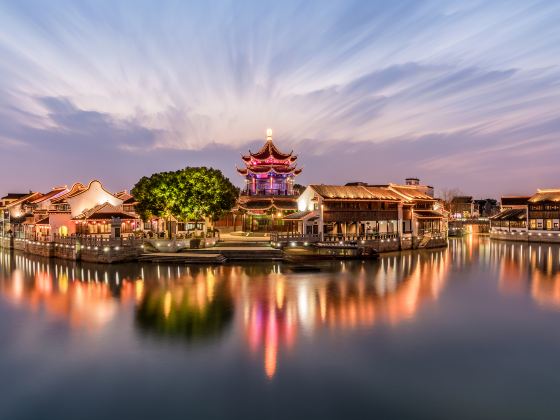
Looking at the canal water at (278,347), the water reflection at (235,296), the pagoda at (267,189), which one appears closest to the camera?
the canal water at (278,347)

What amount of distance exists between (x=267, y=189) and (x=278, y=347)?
42.0m

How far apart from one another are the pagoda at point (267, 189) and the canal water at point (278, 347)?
21505 mm

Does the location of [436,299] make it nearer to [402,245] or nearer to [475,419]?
[475,419]

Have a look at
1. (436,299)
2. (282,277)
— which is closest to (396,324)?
(436,299)

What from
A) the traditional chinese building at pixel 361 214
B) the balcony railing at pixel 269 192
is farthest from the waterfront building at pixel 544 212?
the balcony railing at pixel 269 192

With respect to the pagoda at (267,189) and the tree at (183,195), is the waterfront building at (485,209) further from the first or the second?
the tree at (183,195)

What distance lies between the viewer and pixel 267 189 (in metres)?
60.5

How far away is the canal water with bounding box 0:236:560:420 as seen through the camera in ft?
47.2

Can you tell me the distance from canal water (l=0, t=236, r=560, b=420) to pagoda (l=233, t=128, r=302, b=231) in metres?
21.5

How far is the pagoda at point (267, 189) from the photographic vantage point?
56.7 meters

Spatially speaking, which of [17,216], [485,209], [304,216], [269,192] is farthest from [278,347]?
[485,209]

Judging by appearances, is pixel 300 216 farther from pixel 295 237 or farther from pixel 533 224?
pixel 533 224

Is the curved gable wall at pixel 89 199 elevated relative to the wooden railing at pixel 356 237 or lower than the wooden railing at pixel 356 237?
elevated

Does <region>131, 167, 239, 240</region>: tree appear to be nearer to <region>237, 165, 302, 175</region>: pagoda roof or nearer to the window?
<region>237, 165, 302, 175</region>: pagoda roof
